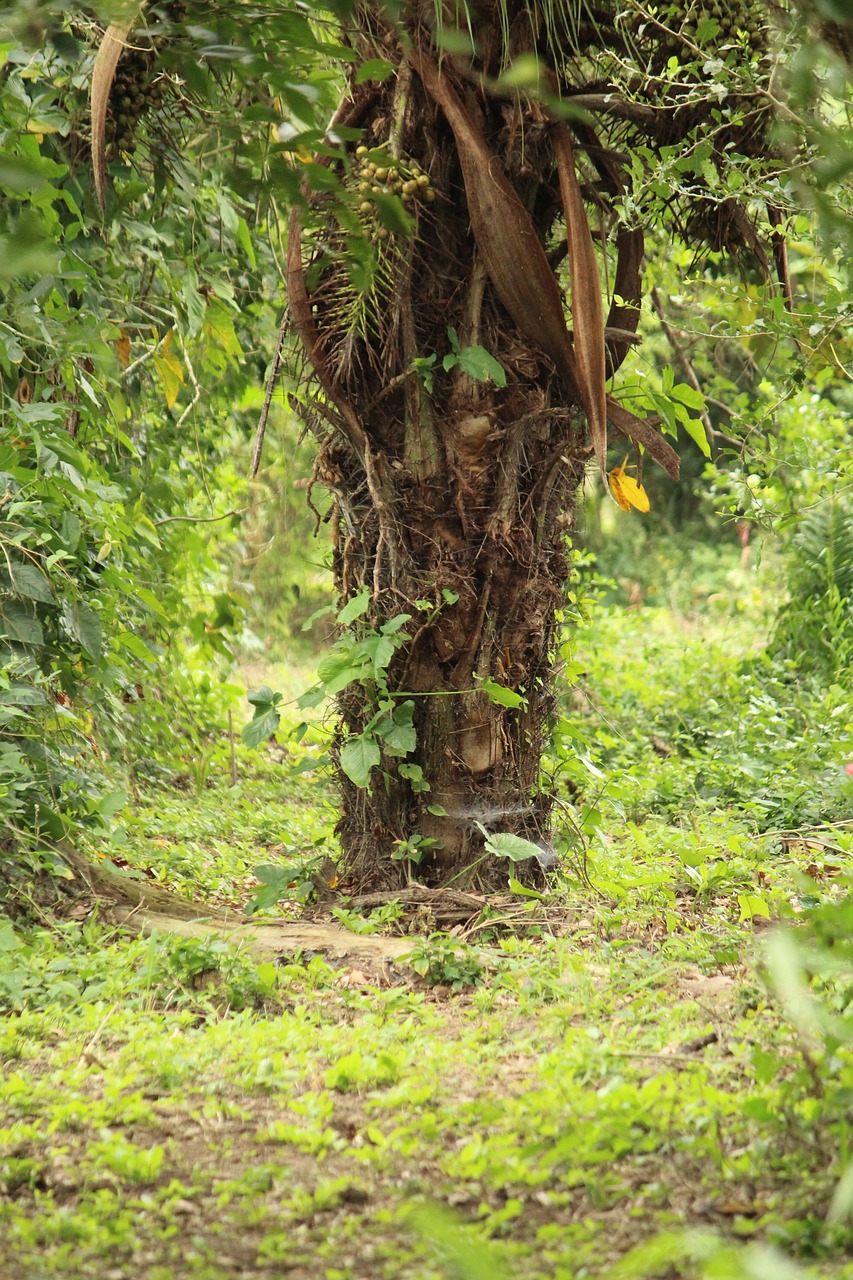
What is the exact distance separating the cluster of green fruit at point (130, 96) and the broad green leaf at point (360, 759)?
1.89 m

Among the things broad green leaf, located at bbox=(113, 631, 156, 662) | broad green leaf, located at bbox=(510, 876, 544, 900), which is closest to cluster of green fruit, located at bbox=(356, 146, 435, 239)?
broad green leaf, located at bbox=(113, 631, 156, 662)

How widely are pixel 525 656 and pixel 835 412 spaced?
4864 mm

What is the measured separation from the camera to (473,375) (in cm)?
317

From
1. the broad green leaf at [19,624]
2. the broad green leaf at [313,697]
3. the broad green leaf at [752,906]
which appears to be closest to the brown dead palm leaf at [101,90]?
the broad green leaf at [19,624]

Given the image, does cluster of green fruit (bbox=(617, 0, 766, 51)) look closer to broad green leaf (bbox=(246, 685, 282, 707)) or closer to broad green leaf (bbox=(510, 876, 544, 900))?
broad green leaf (bbox=(246, 685, 282, 707))

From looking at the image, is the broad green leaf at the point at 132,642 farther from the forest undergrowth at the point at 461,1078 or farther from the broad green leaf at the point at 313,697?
the broad green leaf at the point at 313,697

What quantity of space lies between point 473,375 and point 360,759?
3.66 ft

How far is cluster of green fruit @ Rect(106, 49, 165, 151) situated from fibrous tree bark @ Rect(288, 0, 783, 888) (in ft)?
1.77

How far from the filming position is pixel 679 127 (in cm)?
319

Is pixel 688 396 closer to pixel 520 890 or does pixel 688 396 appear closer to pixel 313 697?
pixel 313 697

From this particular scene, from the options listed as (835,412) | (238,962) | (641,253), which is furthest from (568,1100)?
(835,412)

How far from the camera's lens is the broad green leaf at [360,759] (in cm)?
315

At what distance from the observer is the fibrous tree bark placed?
3107 millimetres

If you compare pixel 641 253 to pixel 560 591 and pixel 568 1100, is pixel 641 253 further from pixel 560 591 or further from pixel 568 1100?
pixel 568 1100
